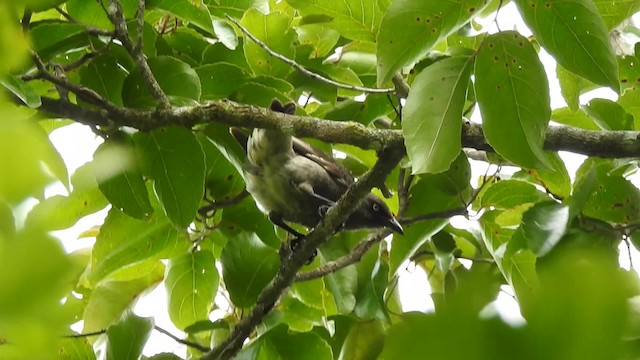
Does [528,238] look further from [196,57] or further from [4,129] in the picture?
[4,129]

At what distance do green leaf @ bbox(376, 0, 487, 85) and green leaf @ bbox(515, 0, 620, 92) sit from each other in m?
0.11

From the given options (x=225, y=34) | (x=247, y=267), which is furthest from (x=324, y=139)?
(x=247, y=267)

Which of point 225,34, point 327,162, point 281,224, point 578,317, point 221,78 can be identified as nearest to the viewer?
point 578,317

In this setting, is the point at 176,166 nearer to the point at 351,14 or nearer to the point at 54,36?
the point at 54,36

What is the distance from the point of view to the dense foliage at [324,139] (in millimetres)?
1327

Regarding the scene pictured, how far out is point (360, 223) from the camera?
2367mm

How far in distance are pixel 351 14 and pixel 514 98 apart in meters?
0.57

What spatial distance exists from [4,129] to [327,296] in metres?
1.89

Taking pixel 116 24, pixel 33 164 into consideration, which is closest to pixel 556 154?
pixel 116 24

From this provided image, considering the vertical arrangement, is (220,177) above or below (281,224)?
above

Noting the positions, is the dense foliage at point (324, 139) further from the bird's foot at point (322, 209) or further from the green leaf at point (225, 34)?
the bird's foot at point (322, 209)

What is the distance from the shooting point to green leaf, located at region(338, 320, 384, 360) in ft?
6.25

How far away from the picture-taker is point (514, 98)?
1.34m

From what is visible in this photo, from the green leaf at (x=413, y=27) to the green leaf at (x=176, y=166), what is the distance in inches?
18.2
